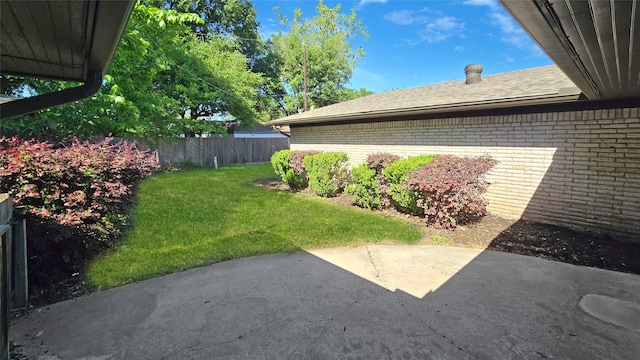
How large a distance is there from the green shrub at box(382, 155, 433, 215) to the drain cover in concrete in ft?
10.9

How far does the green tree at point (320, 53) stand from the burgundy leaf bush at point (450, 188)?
24.3 m

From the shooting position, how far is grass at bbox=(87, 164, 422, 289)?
14.0 feet

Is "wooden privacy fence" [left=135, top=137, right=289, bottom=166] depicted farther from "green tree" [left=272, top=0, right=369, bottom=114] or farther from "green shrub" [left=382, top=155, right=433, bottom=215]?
"green shrub" [left=382, top=155, right=433, bottom=215]

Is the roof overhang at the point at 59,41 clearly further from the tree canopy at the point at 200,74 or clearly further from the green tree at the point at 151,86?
the green tree at the point at 151,86

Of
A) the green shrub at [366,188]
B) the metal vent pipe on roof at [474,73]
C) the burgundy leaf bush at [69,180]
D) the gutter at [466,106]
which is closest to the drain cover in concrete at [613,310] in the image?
the gutter at [466,106]

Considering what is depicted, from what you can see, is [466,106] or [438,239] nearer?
[438,239]

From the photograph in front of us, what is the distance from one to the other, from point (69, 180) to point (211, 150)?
51.1ft

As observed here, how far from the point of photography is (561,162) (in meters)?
5.66

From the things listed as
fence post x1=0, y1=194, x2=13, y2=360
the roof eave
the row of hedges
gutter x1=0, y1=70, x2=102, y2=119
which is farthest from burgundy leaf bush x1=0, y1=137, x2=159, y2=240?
the row of hedges

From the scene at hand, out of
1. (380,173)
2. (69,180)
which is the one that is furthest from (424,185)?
(69,180)

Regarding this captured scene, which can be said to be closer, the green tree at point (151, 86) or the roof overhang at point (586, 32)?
the roof overhang at point (586, 32)

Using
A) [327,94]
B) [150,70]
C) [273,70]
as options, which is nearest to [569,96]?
[150,70]

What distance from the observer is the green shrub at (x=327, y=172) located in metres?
9.09

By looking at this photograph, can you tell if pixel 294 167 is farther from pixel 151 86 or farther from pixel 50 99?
pixel 50 99
